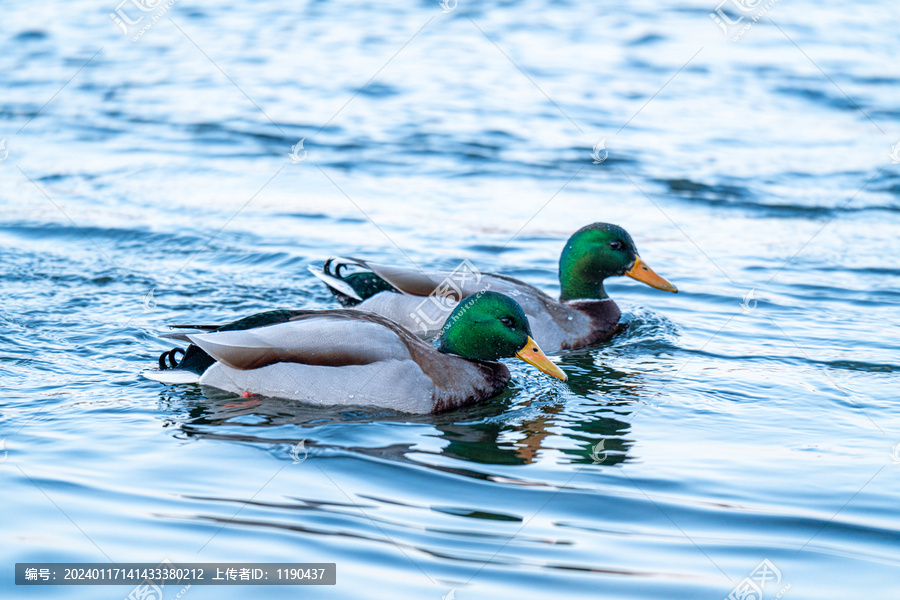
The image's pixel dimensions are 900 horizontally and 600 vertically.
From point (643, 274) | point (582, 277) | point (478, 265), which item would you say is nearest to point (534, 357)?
point (582, 277)

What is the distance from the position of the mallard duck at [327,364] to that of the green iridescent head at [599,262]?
2.37 metres

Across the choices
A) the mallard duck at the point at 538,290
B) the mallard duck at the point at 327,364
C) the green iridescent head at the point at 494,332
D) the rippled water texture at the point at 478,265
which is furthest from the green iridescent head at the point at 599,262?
the mallard duck at the point at 327,364

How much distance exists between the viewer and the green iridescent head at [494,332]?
6770 millimetres

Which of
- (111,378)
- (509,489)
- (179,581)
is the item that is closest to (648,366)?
(509,489)

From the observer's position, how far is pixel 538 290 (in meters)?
8.63

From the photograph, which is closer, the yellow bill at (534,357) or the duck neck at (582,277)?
the yellow bill at (534,357)

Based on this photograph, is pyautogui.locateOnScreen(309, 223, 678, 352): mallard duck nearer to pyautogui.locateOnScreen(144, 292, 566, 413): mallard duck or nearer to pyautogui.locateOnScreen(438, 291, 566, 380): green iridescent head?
pyautogui.locateOnScreen(438, 291, 566, 380): green iridescent head

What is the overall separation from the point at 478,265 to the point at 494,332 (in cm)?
363

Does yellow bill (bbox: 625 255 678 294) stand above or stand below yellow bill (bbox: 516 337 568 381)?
above

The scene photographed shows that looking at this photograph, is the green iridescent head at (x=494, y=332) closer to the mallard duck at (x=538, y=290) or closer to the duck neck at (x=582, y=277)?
the mallard duck at (x=538, y=290)

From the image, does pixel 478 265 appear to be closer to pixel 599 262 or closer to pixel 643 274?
pixel 599 262

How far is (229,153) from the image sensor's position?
45.3 feet

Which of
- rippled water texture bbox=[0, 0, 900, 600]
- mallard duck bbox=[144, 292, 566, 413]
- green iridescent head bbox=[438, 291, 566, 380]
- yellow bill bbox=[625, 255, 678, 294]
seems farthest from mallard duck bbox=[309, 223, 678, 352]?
mallard duck bbox=[144, 292, 566, 413]

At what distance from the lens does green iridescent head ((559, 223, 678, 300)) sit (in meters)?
8.84
